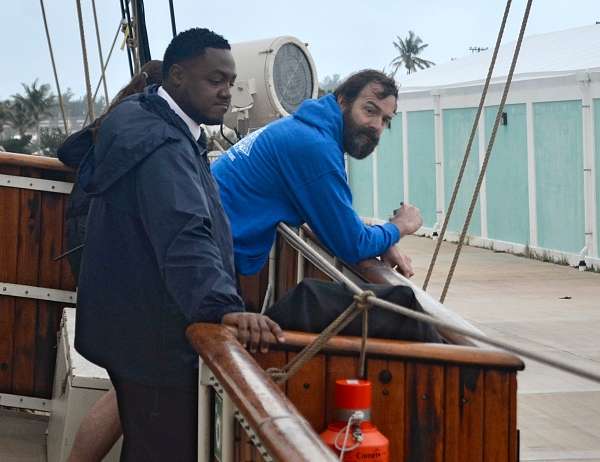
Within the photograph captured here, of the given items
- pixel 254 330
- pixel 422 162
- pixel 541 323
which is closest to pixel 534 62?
pixel 422 162

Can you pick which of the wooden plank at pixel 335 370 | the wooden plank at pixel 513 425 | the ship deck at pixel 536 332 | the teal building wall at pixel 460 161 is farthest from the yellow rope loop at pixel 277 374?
the teal building wall at pixel 460 161

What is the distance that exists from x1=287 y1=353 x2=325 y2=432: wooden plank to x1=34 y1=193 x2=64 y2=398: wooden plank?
3.26 m

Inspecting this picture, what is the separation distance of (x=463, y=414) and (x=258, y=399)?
85 cm

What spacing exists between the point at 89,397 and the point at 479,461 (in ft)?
6.35

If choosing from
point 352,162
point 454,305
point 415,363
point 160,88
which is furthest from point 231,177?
point 352,162

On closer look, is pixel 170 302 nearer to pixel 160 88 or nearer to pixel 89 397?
pixel 160 88

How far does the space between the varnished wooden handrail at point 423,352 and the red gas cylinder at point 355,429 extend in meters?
0.13

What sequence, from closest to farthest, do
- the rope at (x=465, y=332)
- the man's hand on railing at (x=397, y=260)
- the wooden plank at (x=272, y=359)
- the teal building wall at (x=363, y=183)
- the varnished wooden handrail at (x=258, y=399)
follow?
the varnished wooden handrail at (x=258, y=399) → the rope at (x=465, y=332) → the wooden plank at (x=272, y=359) → the man's hand on railing at (x=397, y=260) → the teal building wall at (x=363, y=183)

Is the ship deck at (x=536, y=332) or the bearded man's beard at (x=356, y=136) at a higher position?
the bearded man's beard at (x=356, y=136)

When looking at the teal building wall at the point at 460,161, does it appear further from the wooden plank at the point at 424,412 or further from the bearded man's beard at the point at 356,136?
the wooden plank at the point at 424,412

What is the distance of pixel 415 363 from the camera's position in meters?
3.17

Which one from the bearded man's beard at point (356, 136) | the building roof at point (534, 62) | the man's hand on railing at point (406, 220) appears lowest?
the man's hand on railing at point (406, 220)

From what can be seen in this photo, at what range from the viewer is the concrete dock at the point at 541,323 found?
278 inches

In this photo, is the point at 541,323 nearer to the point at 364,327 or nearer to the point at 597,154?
the point at 597,154
